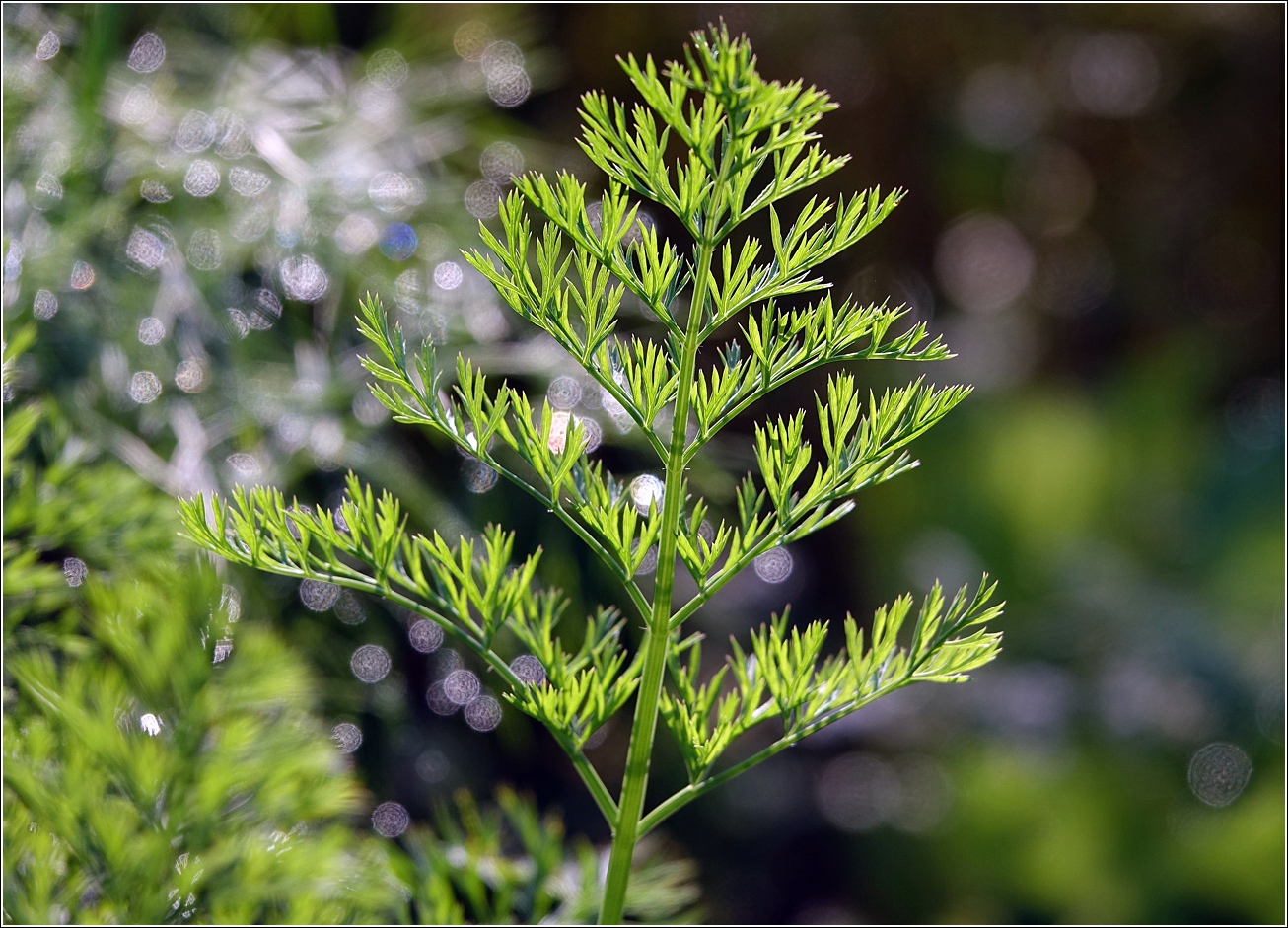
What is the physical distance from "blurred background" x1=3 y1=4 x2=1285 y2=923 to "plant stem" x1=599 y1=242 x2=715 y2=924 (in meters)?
0.17

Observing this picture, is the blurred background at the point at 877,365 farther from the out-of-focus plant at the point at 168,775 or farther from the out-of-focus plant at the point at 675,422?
the out-of-focus plant at the point at 675,422

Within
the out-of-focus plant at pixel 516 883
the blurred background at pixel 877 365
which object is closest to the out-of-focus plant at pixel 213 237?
the blurred background at pixel 877 365

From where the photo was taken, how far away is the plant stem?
0.10 meters

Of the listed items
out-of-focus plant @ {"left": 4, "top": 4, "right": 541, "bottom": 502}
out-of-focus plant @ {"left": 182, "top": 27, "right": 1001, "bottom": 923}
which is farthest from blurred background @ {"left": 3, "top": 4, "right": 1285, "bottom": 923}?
out-of-focus plant @ {"left": 182, "top": 27, "right": 1001, "bottom": 923}

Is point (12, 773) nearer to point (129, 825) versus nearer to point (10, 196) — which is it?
point (129, 825)

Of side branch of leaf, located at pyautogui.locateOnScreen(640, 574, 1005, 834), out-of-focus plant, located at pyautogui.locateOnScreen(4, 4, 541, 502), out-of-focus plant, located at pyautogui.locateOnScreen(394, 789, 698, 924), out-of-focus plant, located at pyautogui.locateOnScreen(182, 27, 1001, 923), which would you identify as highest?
out-of-focus plant, located at pyautogui.locateOnScreen(4, 4, 541, 502)

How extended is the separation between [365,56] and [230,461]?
0.28m

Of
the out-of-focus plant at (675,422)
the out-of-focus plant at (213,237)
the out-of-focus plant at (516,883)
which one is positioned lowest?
the out-of-focus plant at (516,883)

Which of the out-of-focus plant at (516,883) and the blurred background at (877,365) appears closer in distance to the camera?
the out-of-focus plant at (516,883)

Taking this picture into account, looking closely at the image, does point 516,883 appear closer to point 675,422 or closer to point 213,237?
point 675,422

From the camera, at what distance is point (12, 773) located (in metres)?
0.16

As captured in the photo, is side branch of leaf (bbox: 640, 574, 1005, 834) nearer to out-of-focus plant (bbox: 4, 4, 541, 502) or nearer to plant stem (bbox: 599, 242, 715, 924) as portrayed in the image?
plant stem (bbox: 599, 242, 715, 924)

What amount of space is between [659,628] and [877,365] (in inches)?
29.5

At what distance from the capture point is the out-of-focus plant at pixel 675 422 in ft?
0.34
